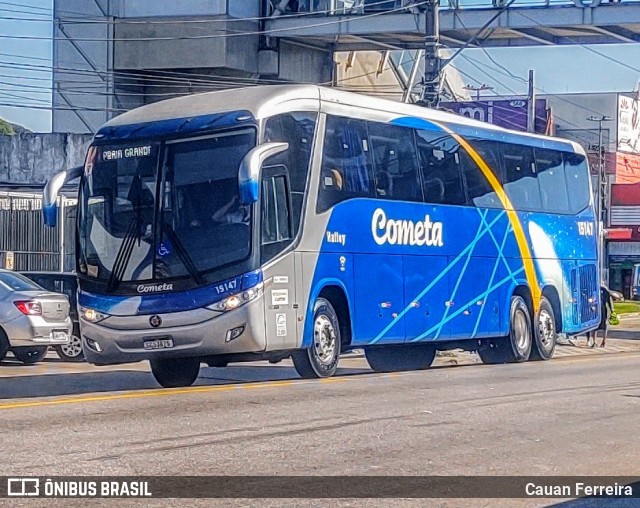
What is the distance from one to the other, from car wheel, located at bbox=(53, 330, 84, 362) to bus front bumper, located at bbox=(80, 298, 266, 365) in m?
6.91

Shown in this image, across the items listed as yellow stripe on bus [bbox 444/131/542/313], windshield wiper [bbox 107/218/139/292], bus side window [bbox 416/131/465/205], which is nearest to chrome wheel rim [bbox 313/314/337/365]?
windshield wiper [bbox 107/218/139/292]

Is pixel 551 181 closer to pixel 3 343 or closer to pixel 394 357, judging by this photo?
pixel 394 357

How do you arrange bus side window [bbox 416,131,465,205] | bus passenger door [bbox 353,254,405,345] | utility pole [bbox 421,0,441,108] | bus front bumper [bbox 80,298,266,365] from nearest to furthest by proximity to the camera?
bus front bumper [bbox 80,298,266,365] < bus passenger door [bbox 353,254,405,345] < bus side window [bbox 416,131,465,205] < utility pole [bbox 421,0,441,108]

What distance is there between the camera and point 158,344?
14852mm

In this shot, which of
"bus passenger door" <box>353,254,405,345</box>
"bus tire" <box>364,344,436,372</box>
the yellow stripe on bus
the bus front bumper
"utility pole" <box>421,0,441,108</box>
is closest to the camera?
the bus front bumper

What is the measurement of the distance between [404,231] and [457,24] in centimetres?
A: 2599

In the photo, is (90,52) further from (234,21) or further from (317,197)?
(317,197)

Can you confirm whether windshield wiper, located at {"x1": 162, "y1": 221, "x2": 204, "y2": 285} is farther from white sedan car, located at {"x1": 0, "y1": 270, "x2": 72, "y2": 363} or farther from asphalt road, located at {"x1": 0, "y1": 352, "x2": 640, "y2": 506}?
white sedan car, located at {"x1": 0, "y1": 270, "x2": 72, "y2": 363}

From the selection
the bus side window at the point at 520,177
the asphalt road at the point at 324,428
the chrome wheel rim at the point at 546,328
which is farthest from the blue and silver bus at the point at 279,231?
the chrome wheel rim at the point at 546,328

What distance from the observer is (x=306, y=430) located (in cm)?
1105

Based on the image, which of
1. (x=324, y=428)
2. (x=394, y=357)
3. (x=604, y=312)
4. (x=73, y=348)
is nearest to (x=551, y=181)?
(x=394, y=357)

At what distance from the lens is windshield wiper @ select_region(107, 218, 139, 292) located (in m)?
15.2

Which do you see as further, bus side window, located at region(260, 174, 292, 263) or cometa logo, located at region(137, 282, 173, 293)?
bus side window, located at region(260, 174, 292, 263)

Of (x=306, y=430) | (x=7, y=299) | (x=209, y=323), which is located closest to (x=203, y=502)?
(x=306, y=430)
